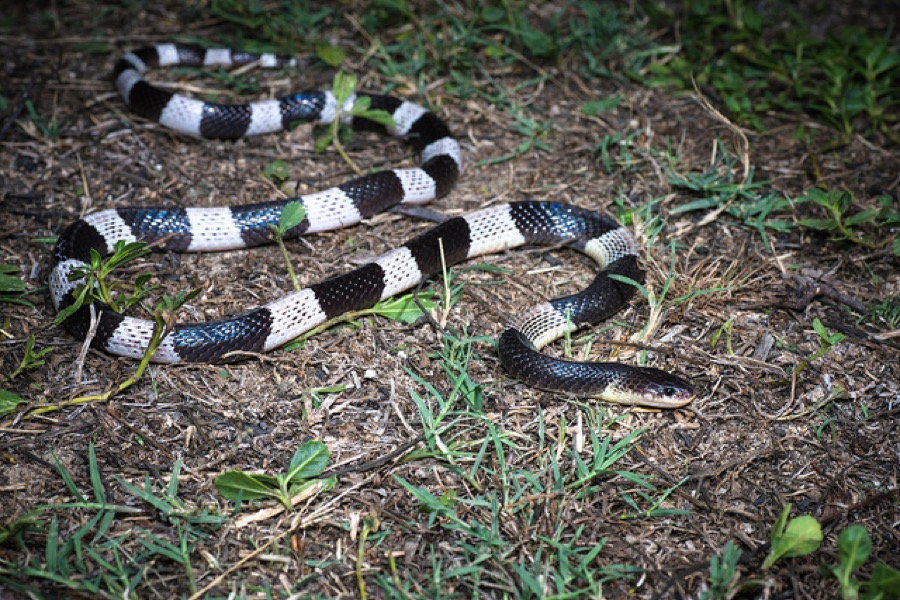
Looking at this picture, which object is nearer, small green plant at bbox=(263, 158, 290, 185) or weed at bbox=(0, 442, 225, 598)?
weed at bbox=(0, 442, 225, 598)

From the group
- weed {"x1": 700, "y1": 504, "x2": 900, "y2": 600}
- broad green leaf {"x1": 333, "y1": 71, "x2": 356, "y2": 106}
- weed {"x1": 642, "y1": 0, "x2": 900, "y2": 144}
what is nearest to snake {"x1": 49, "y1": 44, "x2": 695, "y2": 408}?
broad green leaf {"x1": 333, "y1": 71, "x2": 356, "y2": 106}

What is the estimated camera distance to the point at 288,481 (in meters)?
3.85

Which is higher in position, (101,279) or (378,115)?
(378,115)

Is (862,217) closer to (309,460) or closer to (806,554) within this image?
(806,554)

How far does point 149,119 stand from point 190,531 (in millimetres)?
3931

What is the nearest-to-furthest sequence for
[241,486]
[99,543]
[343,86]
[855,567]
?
1. [855,567]
2. [99,543]
3. [241,486]
4. [343,86]

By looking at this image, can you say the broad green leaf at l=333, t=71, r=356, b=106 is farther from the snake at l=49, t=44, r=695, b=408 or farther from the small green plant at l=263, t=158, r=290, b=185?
the small green plant at l=263, t=158, r=290, b=185

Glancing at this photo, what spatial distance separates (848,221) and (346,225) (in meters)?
3.50

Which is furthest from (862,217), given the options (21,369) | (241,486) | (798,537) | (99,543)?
(21,369)

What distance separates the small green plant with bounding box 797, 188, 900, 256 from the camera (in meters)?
5.39

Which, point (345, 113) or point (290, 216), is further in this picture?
point (345, 113)

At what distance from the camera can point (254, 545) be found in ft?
11.9

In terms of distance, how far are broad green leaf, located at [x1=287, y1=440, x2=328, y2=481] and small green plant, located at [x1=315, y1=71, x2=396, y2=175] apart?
2824 mm

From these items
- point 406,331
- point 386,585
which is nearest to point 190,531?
point 386,585
